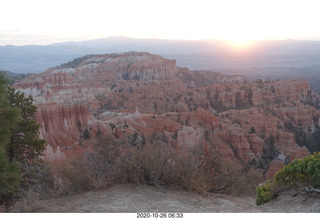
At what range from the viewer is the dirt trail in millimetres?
4694

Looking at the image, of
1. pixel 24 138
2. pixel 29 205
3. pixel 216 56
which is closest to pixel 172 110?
pixel 24 138

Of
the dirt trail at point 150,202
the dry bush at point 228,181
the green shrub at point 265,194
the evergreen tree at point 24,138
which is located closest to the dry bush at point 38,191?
the dirt trail at point 150,202

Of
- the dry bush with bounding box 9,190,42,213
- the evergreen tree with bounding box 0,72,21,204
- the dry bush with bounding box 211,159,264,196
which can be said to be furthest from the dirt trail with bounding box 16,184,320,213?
the dry bush with bounding box 211,159,264,196

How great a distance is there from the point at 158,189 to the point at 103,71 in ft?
227

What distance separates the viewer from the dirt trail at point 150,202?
15.4ft

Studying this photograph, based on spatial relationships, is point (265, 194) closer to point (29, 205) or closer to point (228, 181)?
point (228, 181)

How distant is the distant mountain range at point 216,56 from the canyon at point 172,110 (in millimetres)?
5174

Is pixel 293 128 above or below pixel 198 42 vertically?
below

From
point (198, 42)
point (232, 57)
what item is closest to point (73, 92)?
point (232, 57)

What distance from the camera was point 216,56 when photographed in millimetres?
124500

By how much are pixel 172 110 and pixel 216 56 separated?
87.7 m

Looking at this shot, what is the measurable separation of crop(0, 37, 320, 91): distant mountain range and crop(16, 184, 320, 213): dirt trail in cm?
2498

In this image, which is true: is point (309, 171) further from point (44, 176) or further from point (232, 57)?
point (232, 57)

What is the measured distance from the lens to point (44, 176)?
6.27 meters
